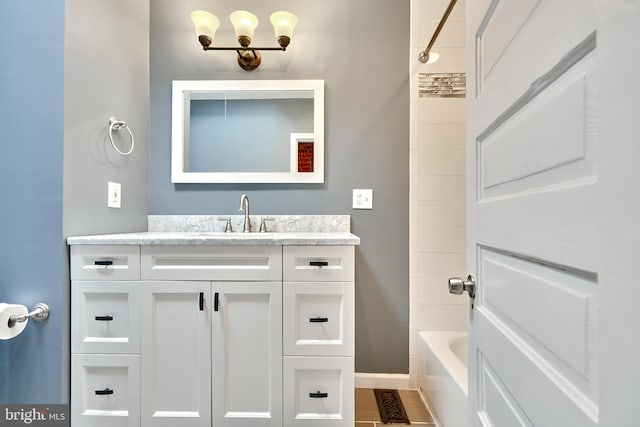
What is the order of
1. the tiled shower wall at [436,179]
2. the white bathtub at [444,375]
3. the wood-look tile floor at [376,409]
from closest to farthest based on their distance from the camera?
1. the white bathtub at [444,375]
2. the wood-look tile floor at [376,409]
3. the tiled shower wall at [436,179]

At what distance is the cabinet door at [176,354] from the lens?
1190 millimetres

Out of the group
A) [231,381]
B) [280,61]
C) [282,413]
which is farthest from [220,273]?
[280,61]

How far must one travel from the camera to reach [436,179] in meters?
1.74

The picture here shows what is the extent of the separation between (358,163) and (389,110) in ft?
1.22

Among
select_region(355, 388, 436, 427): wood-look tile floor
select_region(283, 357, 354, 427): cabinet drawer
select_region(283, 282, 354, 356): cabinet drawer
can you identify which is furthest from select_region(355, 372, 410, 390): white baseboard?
select_region(283, 282, 354, 356): cabinet drawer

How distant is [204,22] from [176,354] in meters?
1.72

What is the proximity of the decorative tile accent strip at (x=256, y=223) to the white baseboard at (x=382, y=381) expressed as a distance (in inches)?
34.1

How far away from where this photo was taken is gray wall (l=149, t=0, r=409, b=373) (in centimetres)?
174

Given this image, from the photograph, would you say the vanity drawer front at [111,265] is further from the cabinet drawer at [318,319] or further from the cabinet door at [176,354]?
the cabinet drawer at [318,319]

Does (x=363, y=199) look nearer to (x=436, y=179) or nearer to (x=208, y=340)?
(x=436, y=179)

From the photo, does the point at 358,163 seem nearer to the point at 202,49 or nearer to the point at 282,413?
the point at 202,49

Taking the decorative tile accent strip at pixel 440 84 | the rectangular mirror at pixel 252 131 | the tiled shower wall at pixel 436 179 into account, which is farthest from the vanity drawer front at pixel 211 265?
the decorative tile accent strip at pixel 440 84

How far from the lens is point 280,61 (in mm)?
1762

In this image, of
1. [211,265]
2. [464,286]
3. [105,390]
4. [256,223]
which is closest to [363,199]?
[256,223]
